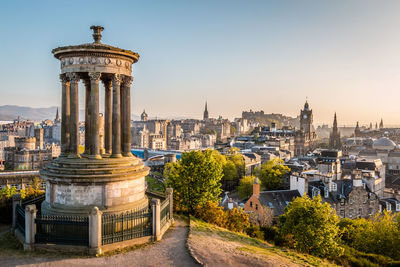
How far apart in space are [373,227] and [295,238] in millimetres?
9478

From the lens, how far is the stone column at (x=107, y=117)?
64.2ft

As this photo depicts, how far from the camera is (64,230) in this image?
51.2 ft

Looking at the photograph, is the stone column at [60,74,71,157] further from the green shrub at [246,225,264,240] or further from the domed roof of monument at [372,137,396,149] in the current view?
the domed roof of monument at [372,137,396,149]

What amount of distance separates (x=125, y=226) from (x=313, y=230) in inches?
536

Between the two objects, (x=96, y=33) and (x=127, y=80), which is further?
(x=127, y=80)

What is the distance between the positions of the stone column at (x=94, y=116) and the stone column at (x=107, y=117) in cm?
173

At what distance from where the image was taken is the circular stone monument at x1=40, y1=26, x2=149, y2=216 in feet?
54.5

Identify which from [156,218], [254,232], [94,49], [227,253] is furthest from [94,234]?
[254,232]

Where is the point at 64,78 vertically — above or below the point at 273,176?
above

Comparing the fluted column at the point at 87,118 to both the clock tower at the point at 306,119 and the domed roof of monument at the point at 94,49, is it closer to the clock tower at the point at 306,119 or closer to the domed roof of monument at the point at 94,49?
the domed roof of monument at the point at 94,49

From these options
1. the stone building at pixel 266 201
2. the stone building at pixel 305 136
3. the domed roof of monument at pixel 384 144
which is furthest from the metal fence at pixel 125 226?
the stone building at pixel 305 136

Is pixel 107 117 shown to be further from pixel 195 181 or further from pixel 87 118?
pixel 195 181

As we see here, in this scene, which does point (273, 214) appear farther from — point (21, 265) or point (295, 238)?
point (21, 265)

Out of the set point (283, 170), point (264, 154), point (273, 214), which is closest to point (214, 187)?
point (273, 214)
